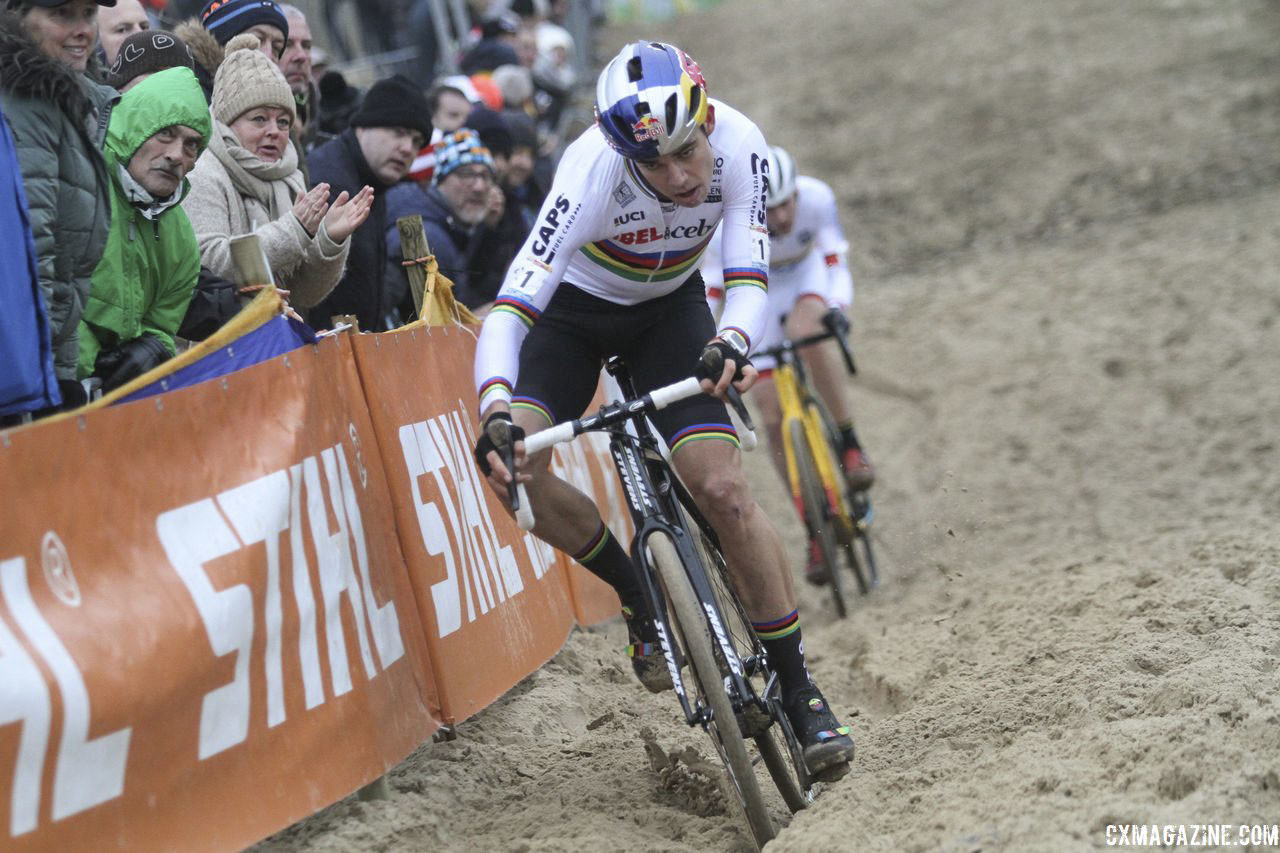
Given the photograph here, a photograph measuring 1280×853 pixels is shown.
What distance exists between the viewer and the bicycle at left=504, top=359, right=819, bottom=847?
14.1ft

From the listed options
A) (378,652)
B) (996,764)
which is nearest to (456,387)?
(378,652)

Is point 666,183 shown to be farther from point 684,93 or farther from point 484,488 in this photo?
point 484,488

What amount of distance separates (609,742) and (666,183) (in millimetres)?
2312

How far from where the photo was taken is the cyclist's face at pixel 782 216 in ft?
28.5

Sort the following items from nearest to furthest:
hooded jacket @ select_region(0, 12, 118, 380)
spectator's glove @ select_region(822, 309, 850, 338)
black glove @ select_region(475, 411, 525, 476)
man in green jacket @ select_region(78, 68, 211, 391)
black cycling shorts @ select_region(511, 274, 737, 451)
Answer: hooded jacket @ select_region(0, 12, 118, 380) → black glove @ select_region(475, 411, 525, 476) → man in green jacket @ select_region(78, 68, 211, 391) → black cycling shorts @ select_region(511, 274, 737, 451) → spectator's glove @ select_region(822, 309, 850, 338)

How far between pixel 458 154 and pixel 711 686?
4.55 metres

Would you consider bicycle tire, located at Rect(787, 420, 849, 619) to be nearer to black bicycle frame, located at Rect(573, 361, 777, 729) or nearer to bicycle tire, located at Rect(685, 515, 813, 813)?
bicycle tire, located at Rect(685, 515, 813, 813)

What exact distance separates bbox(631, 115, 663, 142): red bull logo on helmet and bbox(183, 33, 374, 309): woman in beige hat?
1.61 meters

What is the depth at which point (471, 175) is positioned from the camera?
8023 mm

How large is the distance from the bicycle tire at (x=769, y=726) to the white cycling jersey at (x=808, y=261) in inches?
Result: 164

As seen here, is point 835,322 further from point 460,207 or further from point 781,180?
point 460,207

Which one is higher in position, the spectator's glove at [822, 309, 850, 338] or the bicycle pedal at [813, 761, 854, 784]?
the spectator's glove at [822, 309, 850, 338]

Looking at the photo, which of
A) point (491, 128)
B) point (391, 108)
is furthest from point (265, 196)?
point (491, 128)

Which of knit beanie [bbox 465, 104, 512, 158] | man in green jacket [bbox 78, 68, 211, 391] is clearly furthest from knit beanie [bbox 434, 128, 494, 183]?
man in green jacket [bbox 78, 68, 211, 391]
